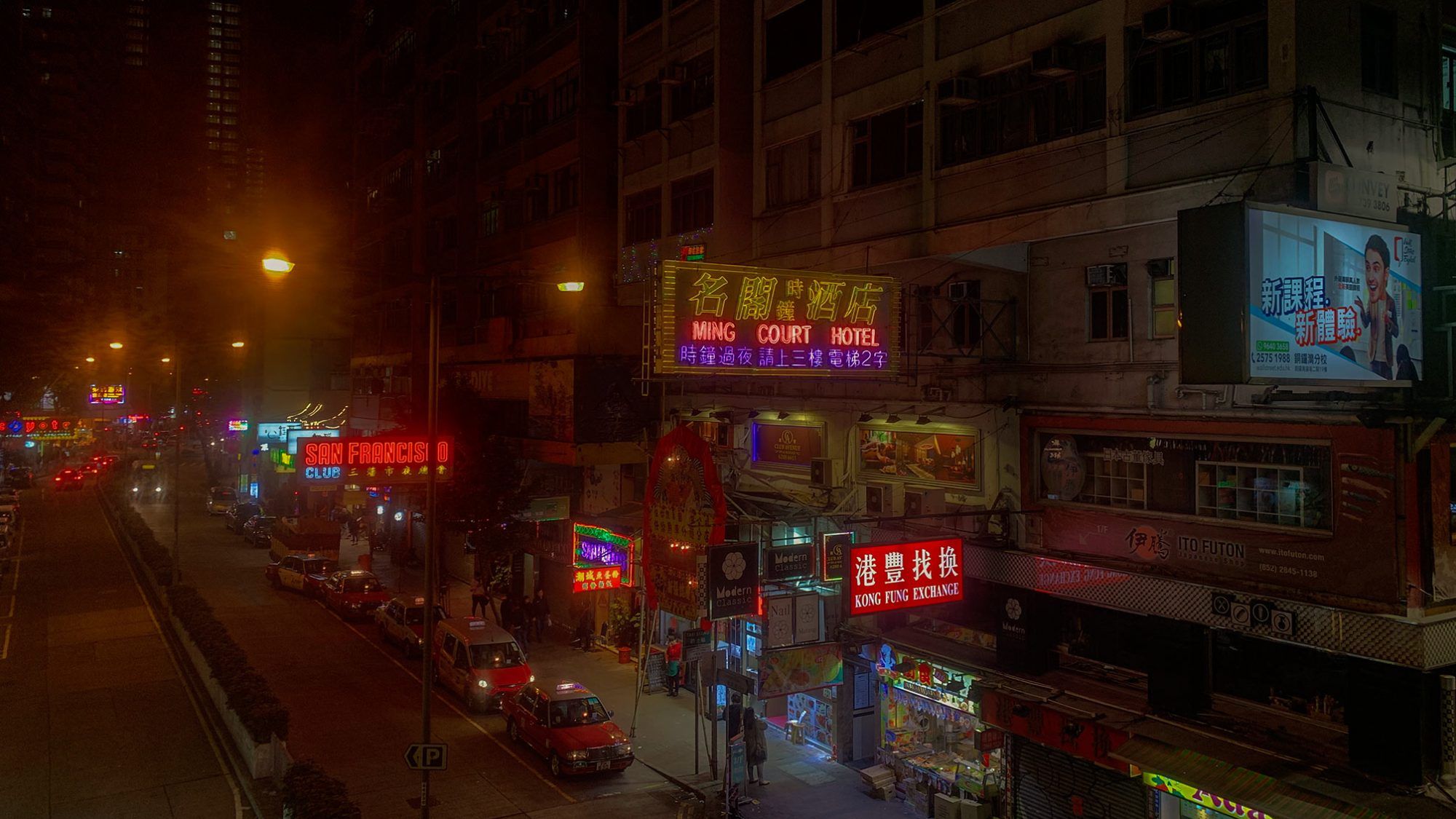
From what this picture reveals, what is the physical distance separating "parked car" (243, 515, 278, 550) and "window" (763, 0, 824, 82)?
44.9 m

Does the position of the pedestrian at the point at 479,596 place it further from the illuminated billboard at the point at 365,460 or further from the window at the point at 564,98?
the window at the point at 564,98

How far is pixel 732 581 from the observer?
57.5 ft

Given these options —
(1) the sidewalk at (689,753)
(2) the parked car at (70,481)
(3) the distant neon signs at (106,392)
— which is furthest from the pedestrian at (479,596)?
(2) the parked car at (70,481)

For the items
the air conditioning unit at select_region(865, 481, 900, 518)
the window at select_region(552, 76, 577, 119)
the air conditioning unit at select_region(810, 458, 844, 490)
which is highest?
the window at select_region(552, 76, 577, 119)

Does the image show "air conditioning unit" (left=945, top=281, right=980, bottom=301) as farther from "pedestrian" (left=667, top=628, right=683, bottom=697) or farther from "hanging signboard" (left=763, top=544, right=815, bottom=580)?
"pedestrian" (left=667, top=628, right=683, bottom=697)

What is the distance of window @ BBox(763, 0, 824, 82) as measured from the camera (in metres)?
23.2

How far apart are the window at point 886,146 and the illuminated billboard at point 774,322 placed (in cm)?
349

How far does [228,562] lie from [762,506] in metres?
39.1

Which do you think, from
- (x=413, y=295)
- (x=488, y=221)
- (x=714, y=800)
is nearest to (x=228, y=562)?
(x=413, y=295)

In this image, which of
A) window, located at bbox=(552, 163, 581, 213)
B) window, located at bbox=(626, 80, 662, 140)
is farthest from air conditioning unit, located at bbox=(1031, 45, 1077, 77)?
window, located at bbox=(552, 163, 581, 213)

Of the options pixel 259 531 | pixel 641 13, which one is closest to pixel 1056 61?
pixel 641 13

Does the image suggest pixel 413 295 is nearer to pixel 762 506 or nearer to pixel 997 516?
pixel 762 506

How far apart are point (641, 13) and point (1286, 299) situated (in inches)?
982

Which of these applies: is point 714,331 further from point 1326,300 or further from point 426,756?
point 1326,300
